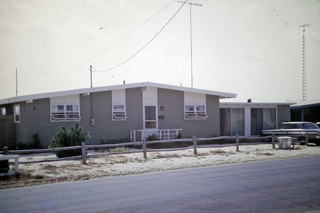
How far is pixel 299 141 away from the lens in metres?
19.9

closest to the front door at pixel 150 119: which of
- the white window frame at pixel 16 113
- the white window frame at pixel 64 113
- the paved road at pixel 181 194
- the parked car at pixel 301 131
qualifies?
the white window frame at pixel 64 113

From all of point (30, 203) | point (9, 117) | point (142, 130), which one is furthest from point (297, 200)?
point (9, 117)

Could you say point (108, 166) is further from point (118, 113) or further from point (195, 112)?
point (195, 112)

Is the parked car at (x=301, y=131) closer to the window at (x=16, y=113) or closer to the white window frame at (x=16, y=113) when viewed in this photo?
the white window frame at (x=16, y=113)

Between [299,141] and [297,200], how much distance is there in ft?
48.3

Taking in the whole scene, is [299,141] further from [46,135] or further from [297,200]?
[46,135]

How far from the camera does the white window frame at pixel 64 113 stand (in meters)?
18.4

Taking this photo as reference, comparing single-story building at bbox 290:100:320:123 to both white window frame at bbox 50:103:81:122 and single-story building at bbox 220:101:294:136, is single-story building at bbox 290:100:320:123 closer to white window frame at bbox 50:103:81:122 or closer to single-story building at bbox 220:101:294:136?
single-story building at bbox 220:101:294:136

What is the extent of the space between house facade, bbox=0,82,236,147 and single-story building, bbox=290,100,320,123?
10.2m

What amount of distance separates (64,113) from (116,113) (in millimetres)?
3325

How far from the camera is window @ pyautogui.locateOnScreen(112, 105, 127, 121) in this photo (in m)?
20.0

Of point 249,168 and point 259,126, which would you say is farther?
point 259,126

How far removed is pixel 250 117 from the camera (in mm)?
26047

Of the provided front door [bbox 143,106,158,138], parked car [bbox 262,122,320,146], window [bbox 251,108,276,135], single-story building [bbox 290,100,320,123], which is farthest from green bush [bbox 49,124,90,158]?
single-story building [bbox 290,100,320,123]
